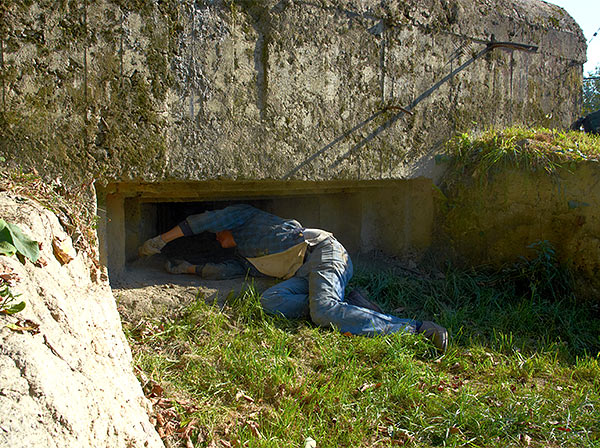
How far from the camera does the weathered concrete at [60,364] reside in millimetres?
1382

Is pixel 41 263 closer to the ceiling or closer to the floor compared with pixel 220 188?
closer to the floor

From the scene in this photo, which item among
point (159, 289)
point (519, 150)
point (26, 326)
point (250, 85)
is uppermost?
point (250, 85)

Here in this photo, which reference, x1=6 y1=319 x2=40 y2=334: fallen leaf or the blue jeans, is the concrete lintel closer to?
the blue jeans

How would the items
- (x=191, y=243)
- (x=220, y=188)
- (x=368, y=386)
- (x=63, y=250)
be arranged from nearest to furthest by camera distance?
(x=63, y=250), (x=368, y=386), (x=220, y=188), (x=191, y=243)

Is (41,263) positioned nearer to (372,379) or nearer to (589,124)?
(372,379)

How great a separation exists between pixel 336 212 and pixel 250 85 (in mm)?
1920

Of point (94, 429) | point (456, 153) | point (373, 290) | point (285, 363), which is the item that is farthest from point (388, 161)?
point (94, 429)

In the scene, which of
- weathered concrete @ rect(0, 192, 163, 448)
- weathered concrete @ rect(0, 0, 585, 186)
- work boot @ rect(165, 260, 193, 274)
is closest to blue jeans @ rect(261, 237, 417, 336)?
weathered concrete @ rect(0, 0, 585, 186)

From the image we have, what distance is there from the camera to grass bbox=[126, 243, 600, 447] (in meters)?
2.53

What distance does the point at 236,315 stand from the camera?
3.71 m

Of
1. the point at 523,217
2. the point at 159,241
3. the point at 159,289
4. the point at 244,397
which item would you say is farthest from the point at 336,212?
the point at 244,397

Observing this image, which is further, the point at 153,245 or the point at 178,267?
the point at 178,267

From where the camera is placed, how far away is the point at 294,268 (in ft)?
13.7

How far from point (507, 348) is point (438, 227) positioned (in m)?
1.69
